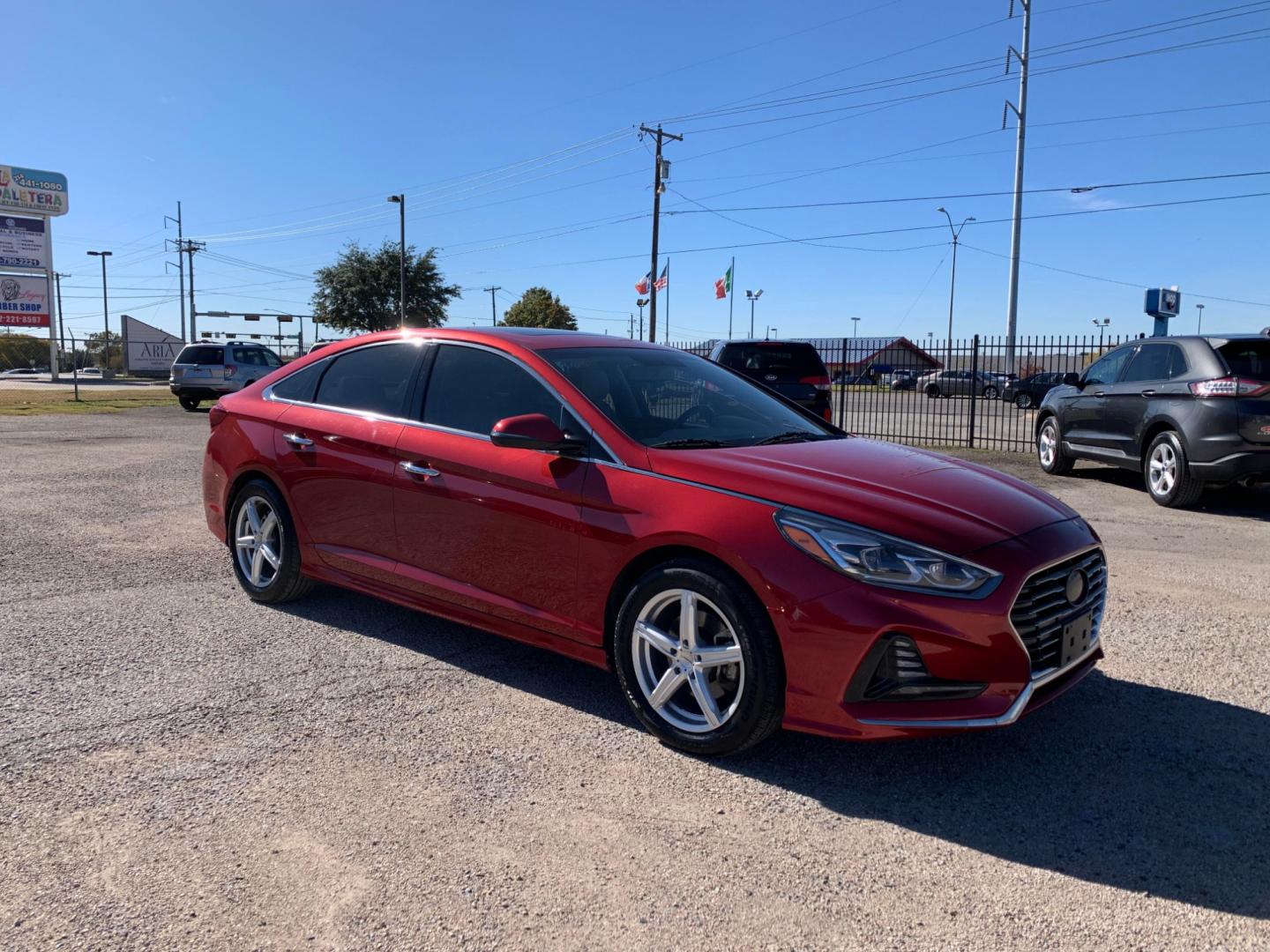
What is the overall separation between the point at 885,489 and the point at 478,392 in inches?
76.1

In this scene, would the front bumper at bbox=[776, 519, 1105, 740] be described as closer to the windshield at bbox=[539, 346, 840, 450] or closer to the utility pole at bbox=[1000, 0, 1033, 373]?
the windshield at bbox=[539, 346, 840, 450]

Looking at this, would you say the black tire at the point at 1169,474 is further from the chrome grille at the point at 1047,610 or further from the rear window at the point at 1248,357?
the chrome grille at the point at 1047,610

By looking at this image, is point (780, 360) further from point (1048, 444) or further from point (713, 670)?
point (713, 670)

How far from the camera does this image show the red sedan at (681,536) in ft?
9.98

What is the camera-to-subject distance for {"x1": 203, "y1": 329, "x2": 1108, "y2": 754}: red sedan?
304 centimetres

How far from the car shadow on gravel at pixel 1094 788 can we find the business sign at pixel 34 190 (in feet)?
143

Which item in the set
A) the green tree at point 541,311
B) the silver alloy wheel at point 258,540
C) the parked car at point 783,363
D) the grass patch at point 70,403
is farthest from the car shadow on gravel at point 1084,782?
the green tree at point 541,311

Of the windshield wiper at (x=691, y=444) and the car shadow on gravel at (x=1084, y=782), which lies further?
the windshield wiper at (x=691, y=444)

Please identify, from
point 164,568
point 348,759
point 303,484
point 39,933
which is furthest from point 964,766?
point 164,568

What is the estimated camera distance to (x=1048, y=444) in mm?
11812

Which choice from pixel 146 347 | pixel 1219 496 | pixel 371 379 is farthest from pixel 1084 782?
pixel 146 347

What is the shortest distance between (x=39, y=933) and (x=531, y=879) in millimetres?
1240

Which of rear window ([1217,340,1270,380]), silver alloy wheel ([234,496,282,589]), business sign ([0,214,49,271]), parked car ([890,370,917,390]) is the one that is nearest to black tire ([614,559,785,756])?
silver alloy wheel ([234,496,282,589])

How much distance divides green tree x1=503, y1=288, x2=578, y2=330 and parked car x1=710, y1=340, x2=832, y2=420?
70.3 m
